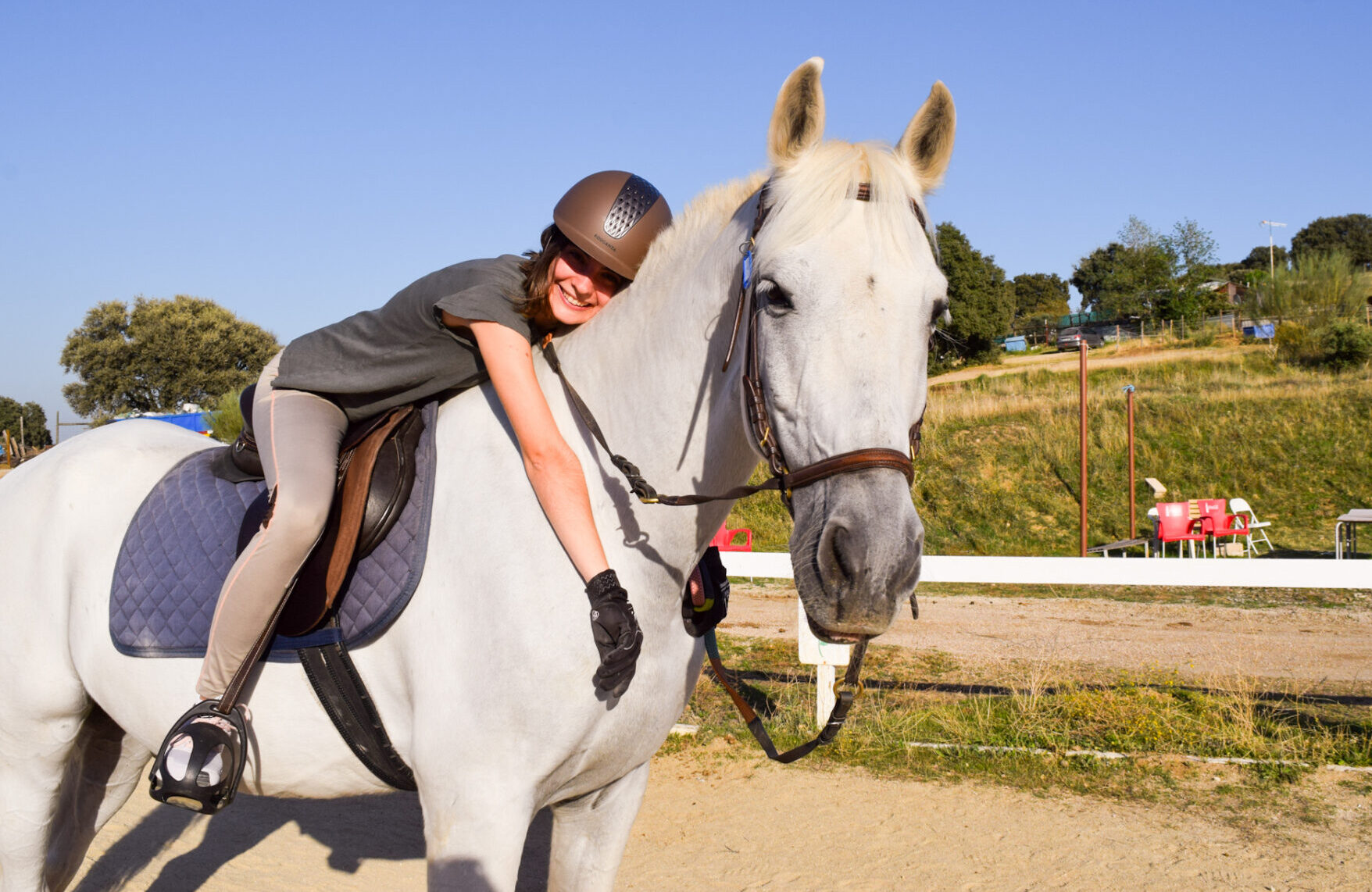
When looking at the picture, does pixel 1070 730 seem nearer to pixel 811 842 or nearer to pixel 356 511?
pixel 811 842

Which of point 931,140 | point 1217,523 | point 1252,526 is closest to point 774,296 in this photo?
point 931,140

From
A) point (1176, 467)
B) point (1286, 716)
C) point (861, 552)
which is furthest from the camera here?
point (1176, 467)

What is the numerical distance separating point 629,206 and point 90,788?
9.86 ft

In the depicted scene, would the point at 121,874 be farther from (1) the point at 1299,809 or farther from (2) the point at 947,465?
(2) the point at 947,465

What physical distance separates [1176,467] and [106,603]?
2030 cm

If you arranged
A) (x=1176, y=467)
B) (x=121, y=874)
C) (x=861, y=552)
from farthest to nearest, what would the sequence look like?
(x=1176, y=467) → (x=121, y=874) → (x=861, y=552)

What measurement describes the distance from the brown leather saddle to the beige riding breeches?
53 mm

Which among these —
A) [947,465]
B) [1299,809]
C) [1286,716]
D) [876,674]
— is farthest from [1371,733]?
[947,465]

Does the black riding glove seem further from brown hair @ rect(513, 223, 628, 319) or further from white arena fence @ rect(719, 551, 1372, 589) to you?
white arena fence @ rect(719, 551, 1372, 589)

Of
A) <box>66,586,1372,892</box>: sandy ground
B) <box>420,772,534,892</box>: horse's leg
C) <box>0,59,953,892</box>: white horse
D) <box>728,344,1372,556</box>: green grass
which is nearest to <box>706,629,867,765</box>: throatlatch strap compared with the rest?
<box>0,59,953,892</box>: white horse

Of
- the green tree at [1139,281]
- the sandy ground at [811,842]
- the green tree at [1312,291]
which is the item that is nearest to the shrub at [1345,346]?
the green tree at [1312,291]

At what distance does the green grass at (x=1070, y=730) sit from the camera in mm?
5266

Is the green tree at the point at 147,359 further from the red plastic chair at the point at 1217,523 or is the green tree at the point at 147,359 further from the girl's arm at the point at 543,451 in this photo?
the girl's arm at the point at 543,451

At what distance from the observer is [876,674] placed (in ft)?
25.4
